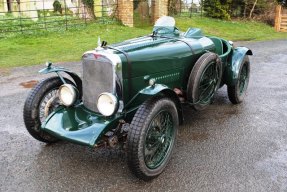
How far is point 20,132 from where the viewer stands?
4.67 metres

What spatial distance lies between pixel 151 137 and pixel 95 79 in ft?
3.09

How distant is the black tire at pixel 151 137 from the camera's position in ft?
10.6

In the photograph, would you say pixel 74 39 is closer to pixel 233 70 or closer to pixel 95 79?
pixel 233 70

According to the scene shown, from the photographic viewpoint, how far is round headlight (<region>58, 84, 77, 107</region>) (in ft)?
12.8

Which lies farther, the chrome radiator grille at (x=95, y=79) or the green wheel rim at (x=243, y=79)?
the green wheel rim at (x=243, y=79)

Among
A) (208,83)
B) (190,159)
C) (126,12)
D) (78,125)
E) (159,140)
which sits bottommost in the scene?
(190,159)

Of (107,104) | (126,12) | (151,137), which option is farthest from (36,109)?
(126,12)

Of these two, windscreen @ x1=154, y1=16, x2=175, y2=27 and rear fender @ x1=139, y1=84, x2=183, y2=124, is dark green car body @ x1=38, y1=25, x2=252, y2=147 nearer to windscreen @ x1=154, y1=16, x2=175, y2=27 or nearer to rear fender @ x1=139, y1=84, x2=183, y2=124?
rear fender @ x1=139, y1=84, x2=183, y2=124

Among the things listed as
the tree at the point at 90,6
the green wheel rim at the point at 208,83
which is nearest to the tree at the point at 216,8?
the tree at the point at 90,6

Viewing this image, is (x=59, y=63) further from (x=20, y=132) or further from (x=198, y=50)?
(x=198, y=50)

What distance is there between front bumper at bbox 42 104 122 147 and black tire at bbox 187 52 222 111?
1166 millimetres

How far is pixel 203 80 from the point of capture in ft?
15.2

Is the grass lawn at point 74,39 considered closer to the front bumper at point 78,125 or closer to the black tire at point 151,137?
the front bumper at point 78,125

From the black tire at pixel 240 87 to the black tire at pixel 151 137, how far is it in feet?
6.99
